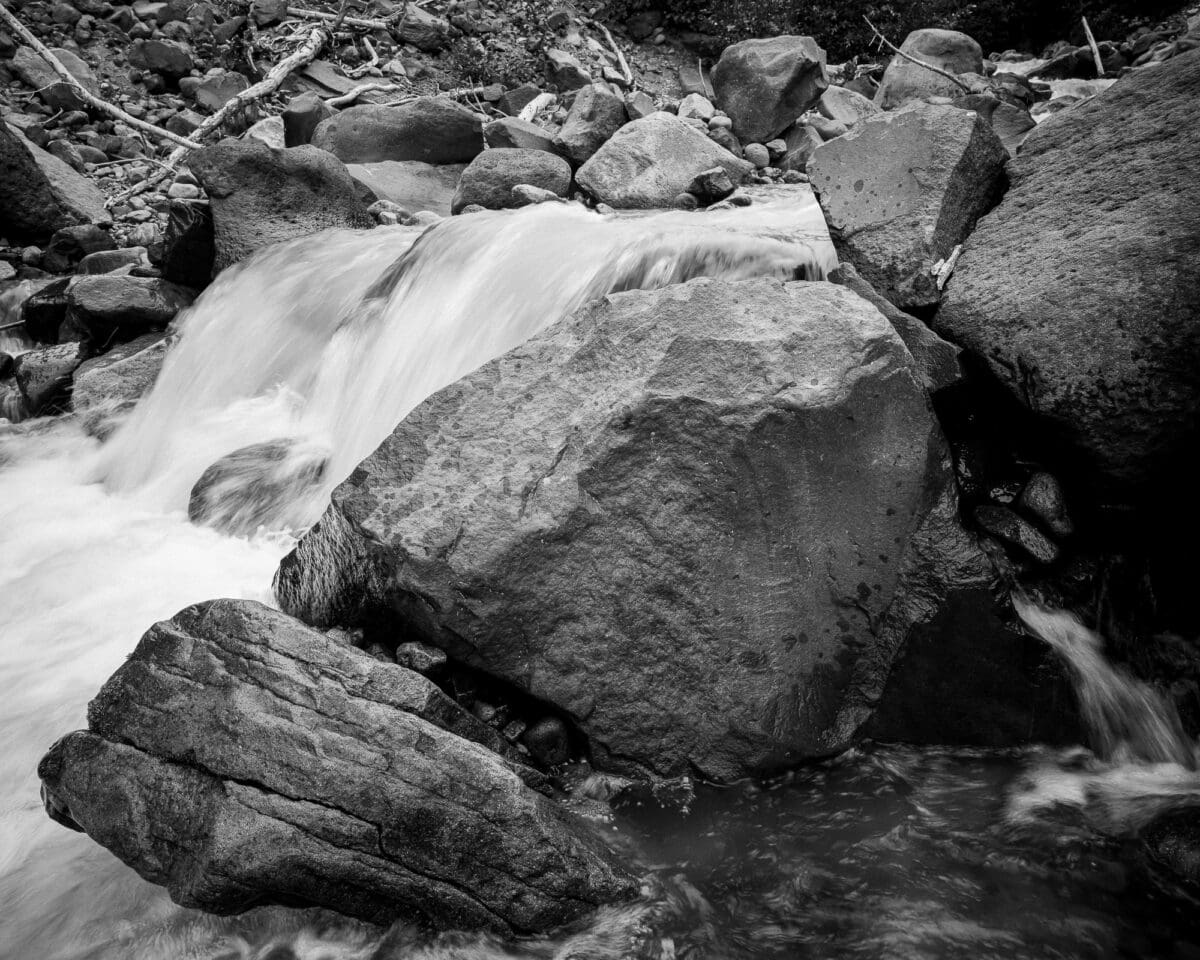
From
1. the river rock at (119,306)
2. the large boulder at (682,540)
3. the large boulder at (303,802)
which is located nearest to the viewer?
the large boulder at (303,802)

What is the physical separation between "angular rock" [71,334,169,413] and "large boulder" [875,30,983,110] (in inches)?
370

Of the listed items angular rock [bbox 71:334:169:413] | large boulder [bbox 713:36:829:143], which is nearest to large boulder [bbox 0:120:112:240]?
angular rock [bbox 71:334:169:413]

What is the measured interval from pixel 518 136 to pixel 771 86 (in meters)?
3.40

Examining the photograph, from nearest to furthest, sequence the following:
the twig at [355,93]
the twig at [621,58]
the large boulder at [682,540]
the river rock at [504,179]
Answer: the large boulder at [682,540] → the river rock at [504,179] → the twig at [355,93] → the twig at [621,58]

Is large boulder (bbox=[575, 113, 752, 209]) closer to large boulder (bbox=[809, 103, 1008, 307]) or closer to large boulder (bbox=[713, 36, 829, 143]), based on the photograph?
large boulder (bbox=[713, 36, 829, 143])

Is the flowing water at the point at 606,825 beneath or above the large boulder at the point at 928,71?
beneath

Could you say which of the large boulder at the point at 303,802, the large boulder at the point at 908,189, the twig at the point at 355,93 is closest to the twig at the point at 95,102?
the twig at the point at 355,93

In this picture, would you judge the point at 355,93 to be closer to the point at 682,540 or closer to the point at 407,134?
the point at 407,134

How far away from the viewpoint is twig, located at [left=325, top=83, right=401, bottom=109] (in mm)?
12750

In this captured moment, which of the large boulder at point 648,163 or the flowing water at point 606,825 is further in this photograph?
the large boulder at point 648,163

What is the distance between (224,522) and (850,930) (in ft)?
13.5

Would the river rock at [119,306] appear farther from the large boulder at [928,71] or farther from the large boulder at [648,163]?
the large boulder at [928,71]

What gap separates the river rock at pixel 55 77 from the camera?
11938mm

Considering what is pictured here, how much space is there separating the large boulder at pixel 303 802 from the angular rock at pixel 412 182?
7.80 metres
